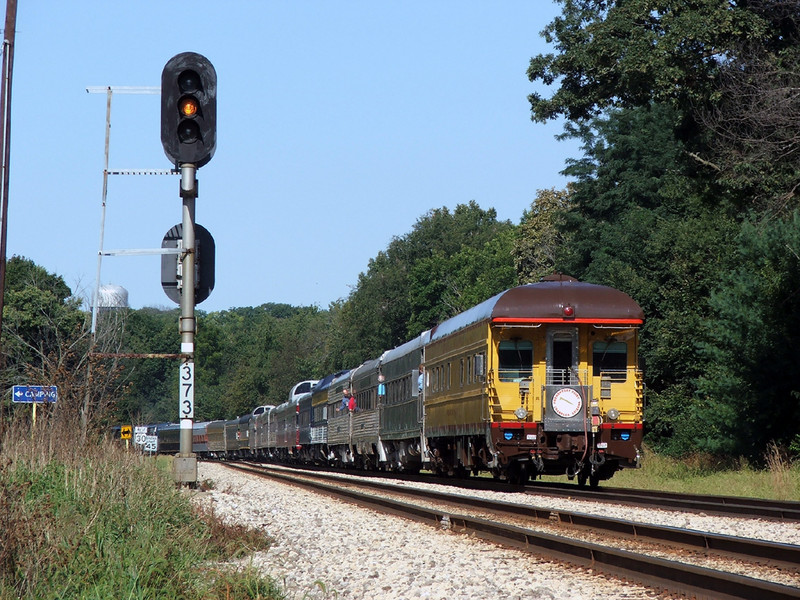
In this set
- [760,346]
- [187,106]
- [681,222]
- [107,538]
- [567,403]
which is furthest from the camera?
[681,222]

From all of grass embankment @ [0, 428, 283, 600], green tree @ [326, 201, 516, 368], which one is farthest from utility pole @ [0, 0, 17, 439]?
green tree @ [326, 201, 516, 368]

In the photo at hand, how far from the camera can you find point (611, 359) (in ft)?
70.4

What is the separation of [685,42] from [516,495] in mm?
11083

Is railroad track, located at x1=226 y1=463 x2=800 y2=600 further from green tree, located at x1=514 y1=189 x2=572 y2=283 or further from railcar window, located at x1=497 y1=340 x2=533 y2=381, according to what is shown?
green tree, located at x1=514 y1=189 x2=572 y2=283

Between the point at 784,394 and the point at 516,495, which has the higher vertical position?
the point at 784,394

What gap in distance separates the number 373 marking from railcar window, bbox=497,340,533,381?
805cm

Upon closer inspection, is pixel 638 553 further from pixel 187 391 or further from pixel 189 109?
pixel 187 391

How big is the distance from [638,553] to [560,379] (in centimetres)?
1113

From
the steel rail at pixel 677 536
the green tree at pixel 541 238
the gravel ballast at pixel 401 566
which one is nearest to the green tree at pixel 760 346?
the steel rail at pixel 677 536

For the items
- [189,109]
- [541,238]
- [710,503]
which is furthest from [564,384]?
[541,238]

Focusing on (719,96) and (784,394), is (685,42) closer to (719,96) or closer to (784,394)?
(719,96)

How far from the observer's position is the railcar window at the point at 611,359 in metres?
21.4

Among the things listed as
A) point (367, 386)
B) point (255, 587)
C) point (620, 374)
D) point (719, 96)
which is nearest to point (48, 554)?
point (255, 587)

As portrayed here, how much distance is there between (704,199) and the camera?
1147 inches
